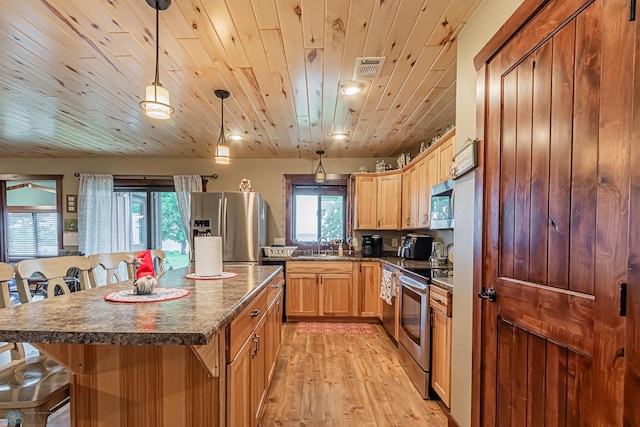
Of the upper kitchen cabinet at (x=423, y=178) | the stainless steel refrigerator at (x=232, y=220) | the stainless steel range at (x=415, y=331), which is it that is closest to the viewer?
the stainless steel range at (x=415, y=331)

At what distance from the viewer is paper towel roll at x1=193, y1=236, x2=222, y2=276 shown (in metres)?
1.92

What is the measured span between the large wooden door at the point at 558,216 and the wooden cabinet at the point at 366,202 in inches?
114

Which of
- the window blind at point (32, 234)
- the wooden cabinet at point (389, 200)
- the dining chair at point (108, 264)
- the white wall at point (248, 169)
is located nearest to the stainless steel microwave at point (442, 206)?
the wooden cabinet at point (389, 200)

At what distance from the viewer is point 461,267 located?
1.81 meters

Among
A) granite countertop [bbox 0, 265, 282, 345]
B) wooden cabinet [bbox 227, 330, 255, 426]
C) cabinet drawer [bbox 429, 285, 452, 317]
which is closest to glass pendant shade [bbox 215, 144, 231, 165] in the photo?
granite countertop [bbox 0, 265, 282, 345]

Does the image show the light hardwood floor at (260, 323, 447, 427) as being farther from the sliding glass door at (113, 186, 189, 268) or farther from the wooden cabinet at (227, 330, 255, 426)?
the sliding glass door at (113, 186, 189, 268)

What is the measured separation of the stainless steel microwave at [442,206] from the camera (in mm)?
2559

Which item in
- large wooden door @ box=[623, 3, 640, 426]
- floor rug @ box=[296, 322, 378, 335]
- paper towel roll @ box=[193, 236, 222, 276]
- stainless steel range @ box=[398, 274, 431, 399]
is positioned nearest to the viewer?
large wooden door @ box=[623, 3, 640, 426]

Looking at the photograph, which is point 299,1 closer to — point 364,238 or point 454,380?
point 454,380

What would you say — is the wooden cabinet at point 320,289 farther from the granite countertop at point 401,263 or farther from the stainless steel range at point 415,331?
the stainless steel range at point 415,331

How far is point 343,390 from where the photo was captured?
2.42 m

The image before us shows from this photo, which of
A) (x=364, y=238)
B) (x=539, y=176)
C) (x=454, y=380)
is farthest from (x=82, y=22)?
(x=364, y=238)

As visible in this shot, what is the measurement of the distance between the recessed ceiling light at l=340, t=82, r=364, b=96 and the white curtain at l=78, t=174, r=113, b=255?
4278mm

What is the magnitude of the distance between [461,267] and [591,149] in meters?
1.02
